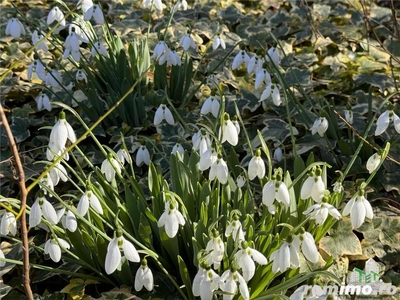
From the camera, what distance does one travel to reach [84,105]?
278cm

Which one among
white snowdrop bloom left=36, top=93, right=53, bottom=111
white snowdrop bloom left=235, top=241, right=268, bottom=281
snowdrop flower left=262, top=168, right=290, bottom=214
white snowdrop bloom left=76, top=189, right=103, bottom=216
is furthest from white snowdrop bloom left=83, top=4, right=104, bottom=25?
white snowdrop bloom left=235, top=241, right=268, bottom=281

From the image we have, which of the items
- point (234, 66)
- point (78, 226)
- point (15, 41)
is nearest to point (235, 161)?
point (234, 66)

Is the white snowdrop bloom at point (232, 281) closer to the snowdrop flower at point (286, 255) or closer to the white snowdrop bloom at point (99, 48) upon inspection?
the snowdrop flower at point (286, 255)

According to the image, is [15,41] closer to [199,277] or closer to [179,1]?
[179,1]

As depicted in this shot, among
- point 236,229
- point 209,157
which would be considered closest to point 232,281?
point 236,229

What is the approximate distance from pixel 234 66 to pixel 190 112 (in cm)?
42

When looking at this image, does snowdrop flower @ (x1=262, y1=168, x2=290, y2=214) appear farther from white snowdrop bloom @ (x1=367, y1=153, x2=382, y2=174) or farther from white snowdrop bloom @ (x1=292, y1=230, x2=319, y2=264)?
white snowdrop bloom @ (x1=367, y1=153, x2=382, y2=174)

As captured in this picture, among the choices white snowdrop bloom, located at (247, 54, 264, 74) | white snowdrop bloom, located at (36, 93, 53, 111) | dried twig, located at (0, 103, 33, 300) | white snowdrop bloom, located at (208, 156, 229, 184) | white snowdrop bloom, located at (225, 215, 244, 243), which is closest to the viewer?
dried twig, located at (0, 103, 33, 300)

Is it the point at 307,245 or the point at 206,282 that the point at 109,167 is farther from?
the point at 307,245

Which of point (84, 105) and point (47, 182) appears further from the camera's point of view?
point (84, 105)

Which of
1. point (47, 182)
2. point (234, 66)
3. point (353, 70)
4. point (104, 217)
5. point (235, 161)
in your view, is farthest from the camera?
point (353, 70)

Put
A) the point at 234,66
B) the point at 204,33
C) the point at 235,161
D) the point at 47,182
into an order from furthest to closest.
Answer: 1. the point at 204,33
2. the point at 234,66
3. the point at 235,161
4. the point at 47,182

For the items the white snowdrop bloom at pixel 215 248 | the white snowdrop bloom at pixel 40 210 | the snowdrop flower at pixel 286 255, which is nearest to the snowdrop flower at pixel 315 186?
the snowdrop flower at pixel 286 255

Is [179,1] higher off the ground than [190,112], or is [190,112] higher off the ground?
[179,1]
